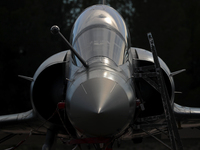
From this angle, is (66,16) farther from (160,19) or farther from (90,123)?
(90,123)

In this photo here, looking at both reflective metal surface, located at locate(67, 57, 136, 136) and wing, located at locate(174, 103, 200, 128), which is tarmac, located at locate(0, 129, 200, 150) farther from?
reflective metal surface, located at locate(67, 57, 136, 136)

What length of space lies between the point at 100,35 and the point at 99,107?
1407 mm

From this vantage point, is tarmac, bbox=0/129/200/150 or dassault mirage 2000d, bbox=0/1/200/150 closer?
dassault mirage 2000d, bbox=0/1/200/150

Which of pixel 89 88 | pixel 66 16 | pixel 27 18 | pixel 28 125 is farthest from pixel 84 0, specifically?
pixel 89 88

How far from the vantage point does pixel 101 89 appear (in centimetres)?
363

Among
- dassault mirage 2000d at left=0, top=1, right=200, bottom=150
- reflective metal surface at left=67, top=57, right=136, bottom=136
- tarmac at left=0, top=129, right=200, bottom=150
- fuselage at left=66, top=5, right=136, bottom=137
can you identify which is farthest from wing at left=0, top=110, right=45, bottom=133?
reflective metal surface at left=67, top=57, right=136, bottom=136

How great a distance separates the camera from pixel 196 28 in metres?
25.4

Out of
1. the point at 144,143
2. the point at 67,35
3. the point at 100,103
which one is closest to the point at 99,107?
the point at 100,103

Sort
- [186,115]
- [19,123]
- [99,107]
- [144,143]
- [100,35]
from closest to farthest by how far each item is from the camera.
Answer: [99,107] < [100,35] < [186,115] < [19,123] < [144,143]

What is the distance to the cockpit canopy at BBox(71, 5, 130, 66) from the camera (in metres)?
4.47

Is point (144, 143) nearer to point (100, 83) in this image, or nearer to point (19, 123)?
point (19, 123)

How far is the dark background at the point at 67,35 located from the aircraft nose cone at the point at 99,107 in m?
18.3

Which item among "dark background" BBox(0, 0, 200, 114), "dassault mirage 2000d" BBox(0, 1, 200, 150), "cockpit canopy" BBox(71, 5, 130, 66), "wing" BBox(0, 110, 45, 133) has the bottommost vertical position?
"dark background" BBox(0, 0, 200, 114)

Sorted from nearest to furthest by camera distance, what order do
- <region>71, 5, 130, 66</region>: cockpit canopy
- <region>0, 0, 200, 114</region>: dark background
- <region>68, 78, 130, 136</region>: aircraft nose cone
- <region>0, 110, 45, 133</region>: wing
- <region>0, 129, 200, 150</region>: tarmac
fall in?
<region>68, 78, 130, 136</region>: aircraft nose cone < <region>71, 5, 130, 66</region>: cockpit canopy < <region>0, 110, 45, 133</region>: wing < <region>0, 129, 200, 150</region>: tarmac < <region>0, 0, 200, 114</region>: dark background
